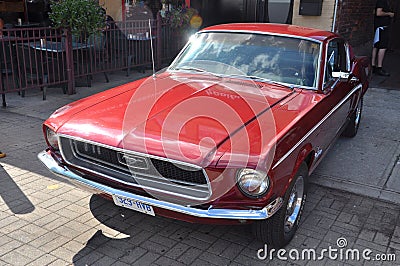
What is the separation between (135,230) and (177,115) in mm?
1111

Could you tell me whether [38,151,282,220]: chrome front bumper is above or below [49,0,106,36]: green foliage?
below

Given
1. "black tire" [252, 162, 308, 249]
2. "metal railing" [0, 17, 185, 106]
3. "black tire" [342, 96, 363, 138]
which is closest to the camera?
"black tire" [252, 162, 308, 249]

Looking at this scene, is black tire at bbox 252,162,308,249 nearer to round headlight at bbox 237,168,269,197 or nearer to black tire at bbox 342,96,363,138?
round headlight at bbox 237,168,269,197

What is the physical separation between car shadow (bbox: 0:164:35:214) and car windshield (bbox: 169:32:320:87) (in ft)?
6.86

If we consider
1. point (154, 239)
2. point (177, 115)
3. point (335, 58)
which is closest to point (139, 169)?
point (177, 115)

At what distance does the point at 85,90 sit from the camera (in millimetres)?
8242

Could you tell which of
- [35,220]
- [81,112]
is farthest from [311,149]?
[35,220]

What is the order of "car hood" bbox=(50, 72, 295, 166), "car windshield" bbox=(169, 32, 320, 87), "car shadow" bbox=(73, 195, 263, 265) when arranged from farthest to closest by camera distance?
1. "car windshield" bbox=(169, 32, 320, 87)
2. "car shadow" bbox=(73, 195, 263, 265)
3. "car hood" bbox=(50, 72, 295, 166)

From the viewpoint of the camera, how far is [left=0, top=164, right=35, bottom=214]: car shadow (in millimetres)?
3855

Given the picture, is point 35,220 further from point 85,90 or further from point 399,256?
point 85,90

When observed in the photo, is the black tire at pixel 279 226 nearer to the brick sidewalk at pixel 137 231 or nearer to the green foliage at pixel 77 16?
the brick sidewalk at pixel 137 231

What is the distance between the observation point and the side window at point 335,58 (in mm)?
4316

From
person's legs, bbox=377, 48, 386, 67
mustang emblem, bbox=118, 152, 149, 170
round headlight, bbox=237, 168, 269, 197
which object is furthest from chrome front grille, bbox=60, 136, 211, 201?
person's legs, bbox=377, 48, 386, 67

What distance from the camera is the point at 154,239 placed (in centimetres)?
347
